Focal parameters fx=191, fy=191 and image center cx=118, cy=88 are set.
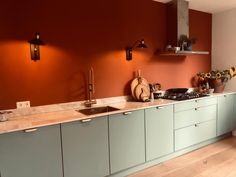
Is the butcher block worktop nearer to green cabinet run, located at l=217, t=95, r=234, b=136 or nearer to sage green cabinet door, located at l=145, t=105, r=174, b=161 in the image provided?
sage green cabinet door, located at l=145, t=105, r=174, b=161

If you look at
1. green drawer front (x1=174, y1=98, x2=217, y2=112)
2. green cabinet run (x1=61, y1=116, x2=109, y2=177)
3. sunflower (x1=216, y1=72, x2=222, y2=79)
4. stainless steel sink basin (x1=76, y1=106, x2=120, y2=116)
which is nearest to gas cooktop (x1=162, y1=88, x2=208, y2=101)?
green drawer front (x1=174, y1=98, x2=217, y2=112)

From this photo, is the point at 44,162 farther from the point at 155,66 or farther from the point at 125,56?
the point at 155,66

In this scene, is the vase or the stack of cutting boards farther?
the vase

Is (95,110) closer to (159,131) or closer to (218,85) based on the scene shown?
(159,131)

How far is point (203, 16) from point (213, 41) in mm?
590

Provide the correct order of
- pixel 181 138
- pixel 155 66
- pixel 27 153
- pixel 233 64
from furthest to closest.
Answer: pixel 233 64 → pixel 155 66 → pixel 181 138 → pixel 27 153

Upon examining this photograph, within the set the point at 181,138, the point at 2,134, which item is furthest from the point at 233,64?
the point at 2,134

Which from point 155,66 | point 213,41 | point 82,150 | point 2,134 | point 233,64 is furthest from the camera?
point 213,41

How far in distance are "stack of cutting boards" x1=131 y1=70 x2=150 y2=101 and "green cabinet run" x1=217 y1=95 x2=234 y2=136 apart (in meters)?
1.42

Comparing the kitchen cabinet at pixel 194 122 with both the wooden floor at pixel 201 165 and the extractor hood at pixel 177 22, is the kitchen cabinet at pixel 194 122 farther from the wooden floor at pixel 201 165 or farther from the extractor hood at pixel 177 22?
the extractor hood at pixel 177 22

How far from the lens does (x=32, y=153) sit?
6.06 feet

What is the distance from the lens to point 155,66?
3.36 m

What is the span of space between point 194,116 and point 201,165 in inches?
29.5

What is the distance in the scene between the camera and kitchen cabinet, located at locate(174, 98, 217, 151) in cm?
292
